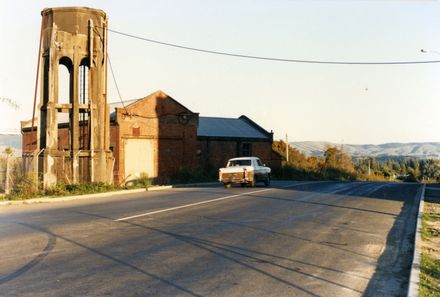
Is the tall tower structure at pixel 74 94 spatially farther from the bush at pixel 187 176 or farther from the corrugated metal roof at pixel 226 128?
A: the corrugated metal roof at pixel 226 128

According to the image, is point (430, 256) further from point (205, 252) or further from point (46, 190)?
point (46, 190)

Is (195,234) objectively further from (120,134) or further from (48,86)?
(120,134)

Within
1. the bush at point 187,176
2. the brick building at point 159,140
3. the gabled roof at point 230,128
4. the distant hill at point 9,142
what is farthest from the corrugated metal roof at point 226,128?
the distant hill at point 9,142

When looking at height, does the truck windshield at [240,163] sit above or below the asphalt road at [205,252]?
above

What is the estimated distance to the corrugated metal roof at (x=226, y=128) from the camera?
1713 inches

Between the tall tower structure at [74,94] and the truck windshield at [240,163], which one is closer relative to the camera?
the tall tower structure at [74,94]

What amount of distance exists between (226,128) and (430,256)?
126ft

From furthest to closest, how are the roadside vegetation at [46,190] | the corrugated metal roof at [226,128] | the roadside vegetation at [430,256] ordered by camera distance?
the corrugated metal roof at [226,128] → the roadside vegetation at [46,190] → the roadside vegetation at [430,256]

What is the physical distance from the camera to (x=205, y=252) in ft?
30.1

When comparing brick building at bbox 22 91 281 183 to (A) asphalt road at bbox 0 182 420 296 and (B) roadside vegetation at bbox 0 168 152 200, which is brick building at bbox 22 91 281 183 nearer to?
(B) roadside vegetation at bbox 0 168 152 200

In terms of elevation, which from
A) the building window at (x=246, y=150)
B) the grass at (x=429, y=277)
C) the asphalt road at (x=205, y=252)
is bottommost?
the grass at (x=429, y=277)

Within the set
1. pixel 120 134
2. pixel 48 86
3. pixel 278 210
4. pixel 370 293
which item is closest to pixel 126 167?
pixel 120 134

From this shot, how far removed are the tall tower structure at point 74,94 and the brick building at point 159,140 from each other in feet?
14.8

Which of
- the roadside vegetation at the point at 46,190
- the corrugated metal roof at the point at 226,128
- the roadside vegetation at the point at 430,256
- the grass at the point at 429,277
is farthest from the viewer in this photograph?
the corrugated metal roof at the point at 226,128
